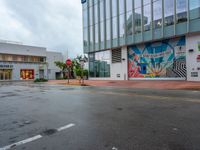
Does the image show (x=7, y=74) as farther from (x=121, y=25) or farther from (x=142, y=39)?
(x=142, y=39)

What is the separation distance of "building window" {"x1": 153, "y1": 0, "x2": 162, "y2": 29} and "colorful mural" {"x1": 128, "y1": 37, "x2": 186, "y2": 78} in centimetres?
248

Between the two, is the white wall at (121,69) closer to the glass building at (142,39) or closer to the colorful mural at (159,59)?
the glass building at (142,39)

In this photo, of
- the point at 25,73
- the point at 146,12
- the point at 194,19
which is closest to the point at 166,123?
the point at 194,19

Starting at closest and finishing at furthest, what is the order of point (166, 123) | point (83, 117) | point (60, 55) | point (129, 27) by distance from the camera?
1. point (166, 123)
2. point (83, 117)
3. point (129, 27)
4. point (60, 55)

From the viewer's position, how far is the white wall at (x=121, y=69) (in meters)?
26.3

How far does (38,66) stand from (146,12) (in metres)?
39.0

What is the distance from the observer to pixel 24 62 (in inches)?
1877

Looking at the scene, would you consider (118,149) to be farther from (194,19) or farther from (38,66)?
(38,66)

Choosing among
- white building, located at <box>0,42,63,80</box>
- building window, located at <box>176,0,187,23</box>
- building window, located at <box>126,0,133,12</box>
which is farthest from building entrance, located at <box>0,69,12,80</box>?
building window, located at <box>176,0,187,23</box>

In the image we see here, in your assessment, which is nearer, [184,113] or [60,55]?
[184,113]

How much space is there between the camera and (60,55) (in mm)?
58469

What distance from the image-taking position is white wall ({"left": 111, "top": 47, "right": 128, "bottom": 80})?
86.3 feet

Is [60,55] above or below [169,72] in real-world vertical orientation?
above

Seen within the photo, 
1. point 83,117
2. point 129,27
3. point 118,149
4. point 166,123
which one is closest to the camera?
point 118,149
